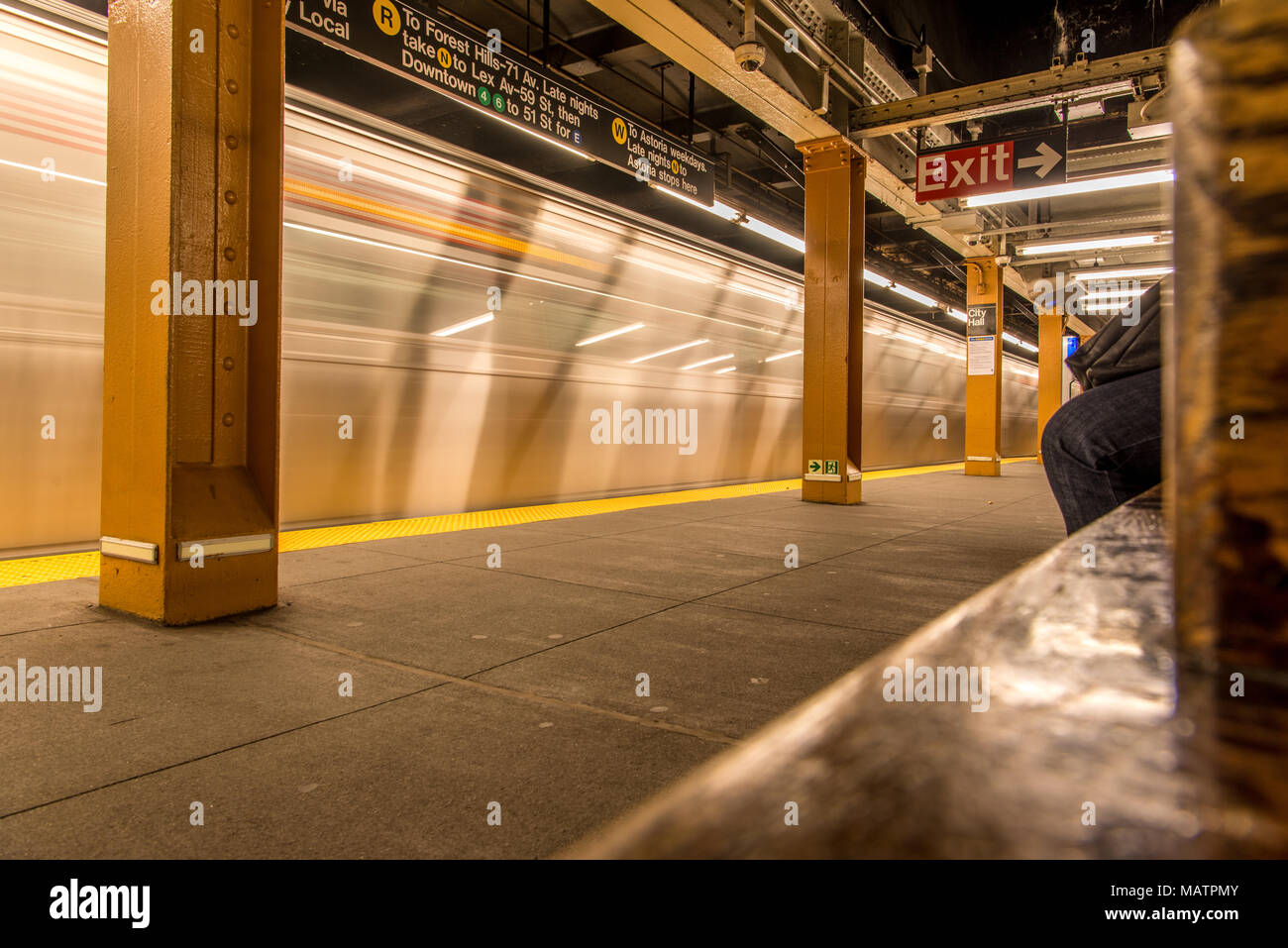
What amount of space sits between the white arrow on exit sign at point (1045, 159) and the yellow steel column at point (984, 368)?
6.28 m

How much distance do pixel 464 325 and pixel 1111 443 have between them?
5.41 meters

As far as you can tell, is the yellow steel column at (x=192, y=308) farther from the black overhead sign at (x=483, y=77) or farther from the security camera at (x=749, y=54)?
the security camera at (x=749, y=54)

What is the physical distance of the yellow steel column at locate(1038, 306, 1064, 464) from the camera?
16.7 meters

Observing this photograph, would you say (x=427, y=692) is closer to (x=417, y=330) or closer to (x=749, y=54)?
(x=417, y=330)

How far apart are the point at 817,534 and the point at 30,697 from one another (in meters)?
4.62

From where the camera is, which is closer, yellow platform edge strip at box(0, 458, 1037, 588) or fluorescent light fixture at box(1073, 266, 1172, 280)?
yellow platform edge strip at box(0, 458, 1037, 588)

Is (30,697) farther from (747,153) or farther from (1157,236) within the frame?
(1157,236)

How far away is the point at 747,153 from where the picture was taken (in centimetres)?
1136

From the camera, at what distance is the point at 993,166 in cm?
719

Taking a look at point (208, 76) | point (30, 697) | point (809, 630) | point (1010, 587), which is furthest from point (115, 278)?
point (1010, 587)

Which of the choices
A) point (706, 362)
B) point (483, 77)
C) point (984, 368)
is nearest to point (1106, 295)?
point (984, 368)

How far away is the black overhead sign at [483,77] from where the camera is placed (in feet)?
14.4

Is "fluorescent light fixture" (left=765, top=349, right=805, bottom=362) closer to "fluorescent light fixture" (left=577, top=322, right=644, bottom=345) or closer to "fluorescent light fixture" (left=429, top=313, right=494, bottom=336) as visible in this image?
"fluorescent light fixture" (left=577, top=322, right=644, bottom=345)

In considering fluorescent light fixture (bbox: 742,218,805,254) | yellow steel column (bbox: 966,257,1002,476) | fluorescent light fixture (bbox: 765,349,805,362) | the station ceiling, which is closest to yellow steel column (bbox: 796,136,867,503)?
fluorescent light fixture (bbox: 742,218,805,254)
